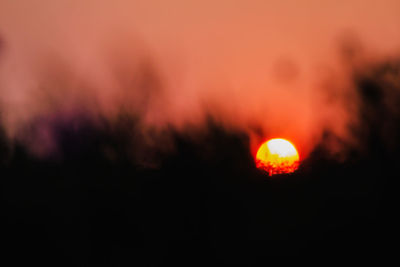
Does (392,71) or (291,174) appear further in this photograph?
(392,71)

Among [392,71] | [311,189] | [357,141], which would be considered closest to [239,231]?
[311,189]

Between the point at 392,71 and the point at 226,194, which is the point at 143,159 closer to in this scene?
the point at 226,194

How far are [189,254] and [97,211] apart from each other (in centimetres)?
189

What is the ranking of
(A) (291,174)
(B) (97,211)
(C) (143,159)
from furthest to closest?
(C) (143,159), (A) (291,174), (B) (97,211)

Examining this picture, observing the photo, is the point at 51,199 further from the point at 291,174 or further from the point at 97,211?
the point at 291,174

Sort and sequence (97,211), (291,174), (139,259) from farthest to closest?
(291,174)
(97,211)
(139,259)

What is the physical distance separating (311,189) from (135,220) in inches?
127

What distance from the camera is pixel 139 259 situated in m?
9.57

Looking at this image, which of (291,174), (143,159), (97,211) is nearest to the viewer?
(97,211)

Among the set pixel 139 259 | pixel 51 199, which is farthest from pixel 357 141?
pixel 51 199

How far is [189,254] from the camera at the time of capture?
967cm

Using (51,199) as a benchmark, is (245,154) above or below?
above

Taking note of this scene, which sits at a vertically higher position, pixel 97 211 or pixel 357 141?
pixel 357 141

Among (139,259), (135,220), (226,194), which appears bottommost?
(139,259)
